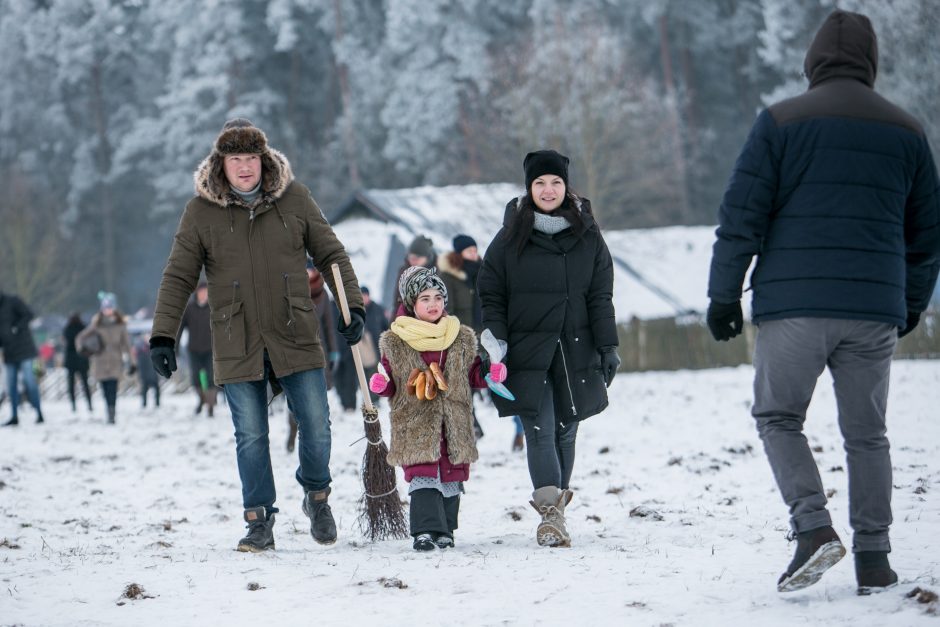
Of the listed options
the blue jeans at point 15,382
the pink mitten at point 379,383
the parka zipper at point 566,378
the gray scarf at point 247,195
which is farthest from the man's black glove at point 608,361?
the blue jeans at point 15,382

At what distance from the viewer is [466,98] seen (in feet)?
182

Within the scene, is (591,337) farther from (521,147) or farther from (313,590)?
(521,147)

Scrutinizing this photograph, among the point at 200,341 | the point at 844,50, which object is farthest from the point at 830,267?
the point at 200,341

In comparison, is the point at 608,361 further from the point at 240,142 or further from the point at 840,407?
the point at 240,142

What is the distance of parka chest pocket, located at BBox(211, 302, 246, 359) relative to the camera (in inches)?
260

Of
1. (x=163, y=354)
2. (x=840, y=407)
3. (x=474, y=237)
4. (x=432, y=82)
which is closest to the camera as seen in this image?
(x=840, y=407)

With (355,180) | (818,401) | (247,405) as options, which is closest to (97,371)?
(818,401)

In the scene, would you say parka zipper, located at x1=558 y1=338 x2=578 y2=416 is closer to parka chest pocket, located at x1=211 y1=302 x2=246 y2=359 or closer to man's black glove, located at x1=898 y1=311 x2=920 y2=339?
parka chest pocket, located at x1=211 y1=302 x2=246 y2=359

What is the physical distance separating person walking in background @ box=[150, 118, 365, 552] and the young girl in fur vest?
355mm

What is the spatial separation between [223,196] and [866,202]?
3.30 m

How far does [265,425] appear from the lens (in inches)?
271

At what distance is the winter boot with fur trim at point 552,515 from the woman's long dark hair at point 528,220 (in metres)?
1.27

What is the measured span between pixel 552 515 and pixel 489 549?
1.19ft

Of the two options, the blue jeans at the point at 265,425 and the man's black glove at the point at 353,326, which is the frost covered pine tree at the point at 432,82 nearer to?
the man's black glove at the point at 353,326
